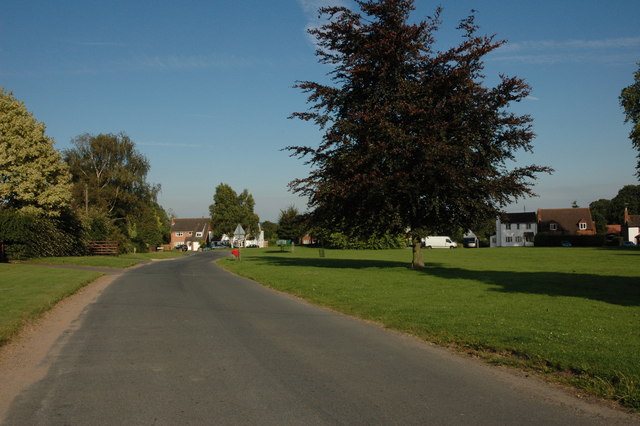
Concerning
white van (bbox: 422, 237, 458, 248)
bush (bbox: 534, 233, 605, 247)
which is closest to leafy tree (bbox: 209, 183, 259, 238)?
white van (bbox: 422, 237, 458, 248)

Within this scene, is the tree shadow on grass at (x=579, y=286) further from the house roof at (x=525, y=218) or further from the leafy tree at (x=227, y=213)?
the leafy tree at (x=227, y=213)

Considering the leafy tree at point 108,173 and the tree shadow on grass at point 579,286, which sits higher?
the leafy tree at point 108,173

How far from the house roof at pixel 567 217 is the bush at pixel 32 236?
9054 cm

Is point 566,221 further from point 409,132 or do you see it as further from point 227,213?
point 409,132

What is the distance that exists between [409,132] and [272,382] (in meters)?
17.0

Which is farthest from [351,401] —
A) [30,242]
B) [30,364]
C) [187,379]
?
[30,242]

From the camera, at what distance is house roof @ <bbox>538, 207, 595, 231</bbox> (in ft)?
334

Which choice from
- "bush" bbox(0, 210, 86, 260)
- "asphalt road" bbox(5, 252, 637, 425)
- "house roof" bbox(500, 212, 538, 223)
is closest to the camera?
"asphalt road" bbox(5, 252, 637, 425)

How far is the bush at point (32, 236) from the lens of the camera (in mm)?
34812

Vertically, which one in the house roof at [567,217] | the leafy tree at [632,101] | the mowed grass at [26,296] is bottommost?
the mowed grass at [26,296]

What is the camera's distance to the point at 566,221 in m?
103

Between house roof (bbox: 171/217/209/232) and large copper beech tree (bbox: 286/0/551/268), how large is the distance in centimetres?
11743

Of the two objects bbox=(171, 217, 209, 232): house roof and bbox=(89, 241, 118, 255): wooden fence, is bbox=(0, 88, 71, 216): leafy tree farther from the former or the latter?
bbox=(171, 217, 209, 232): house roof

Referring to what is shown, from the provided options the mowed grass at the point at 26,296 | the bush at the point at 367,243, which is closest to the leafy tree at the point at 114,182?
the bush at the point at 367,243
